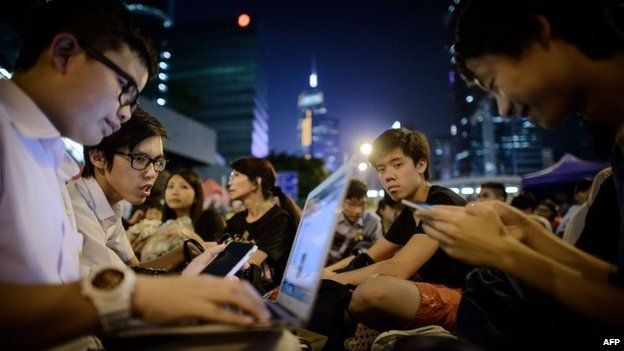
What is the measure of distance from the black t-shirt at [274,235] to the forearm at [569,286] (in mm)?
3163

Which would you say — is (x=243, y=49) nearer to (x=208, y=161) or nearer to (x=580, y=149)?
(x=208, y=161)

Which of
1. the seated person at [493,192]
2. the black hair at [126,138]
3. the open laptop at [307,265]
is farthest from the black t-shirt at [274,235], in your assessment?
the seated person at [493,192]

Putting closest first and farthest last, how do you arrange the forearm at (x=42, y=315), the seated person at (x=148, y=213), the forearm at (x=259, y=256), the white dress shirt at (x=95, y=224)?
the forearm at (x=42, y=315)
the white dress shirt at (x=95, y=224)
the forearm at (x=259, y=256)
the seated person at (x=148, y=213)

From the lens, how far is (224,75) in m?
89.8

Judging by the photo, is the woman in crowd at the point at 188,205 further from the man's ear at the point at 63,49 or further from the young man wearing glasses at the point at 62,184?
the man's ear at the point at 63,49

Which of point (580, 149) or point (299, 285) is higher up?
point (580, 149)

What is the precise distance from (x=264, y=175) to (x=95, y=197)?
2612 mm

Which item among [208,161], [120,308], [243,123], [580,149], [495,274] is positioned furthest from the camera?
[243,123]

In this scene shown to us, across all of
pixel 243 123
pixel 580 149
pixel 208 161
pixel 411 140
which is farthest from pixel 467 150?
pixel 411 140

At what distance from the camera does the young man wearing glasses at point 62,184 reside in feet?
3.20

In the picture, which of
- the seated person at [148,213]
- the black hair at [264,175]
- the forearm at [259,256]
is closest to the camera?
the forearm at [259,256]

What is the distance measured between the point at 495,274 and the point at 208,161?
3341 cm

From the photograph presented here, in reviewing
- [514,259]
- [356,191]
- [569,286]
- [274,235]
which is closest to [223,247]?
[514,259]

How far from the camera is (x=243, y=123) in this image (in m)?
86.7
